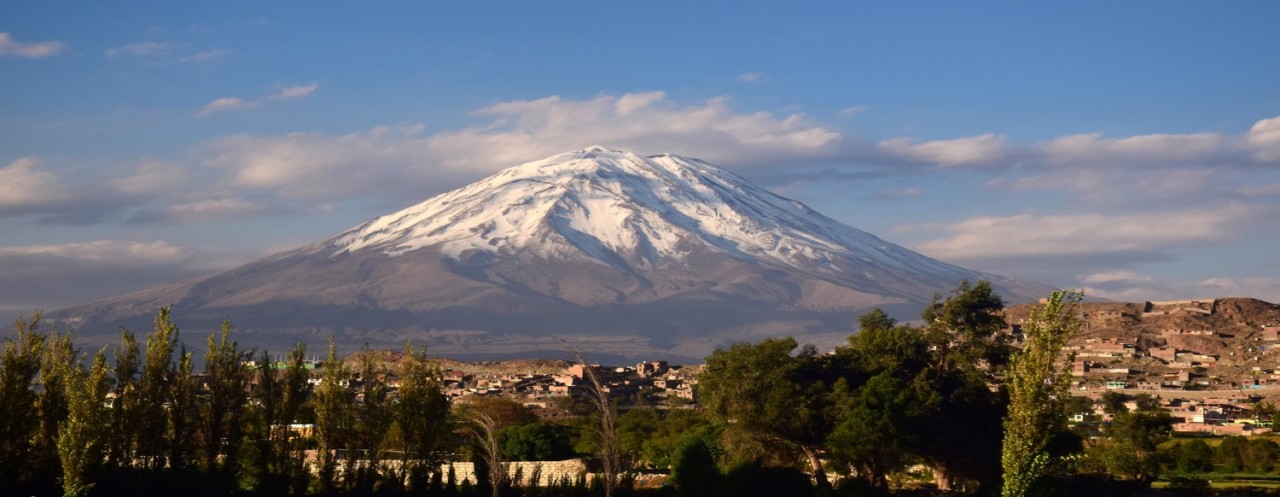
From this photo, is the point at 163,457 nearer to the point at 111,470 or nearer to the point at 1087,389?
the point at 111,470

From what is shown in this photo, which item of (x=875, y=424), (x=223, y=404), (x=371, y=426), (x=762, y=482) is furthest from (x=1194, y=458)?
(x=223, y=404)

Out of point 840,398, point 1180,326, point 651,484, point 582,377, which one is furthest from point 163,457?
point 1180,326

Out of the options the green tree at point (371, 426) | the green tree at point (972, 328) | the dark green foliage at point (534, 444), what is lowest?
the dark green foliage at point (534, 444)

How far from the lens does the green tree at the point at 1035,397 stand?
29.9 m

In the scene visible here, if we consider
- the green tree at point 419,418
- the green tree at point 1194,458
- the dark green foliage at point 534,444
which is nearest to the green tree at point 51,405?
the green tree at point 419,418

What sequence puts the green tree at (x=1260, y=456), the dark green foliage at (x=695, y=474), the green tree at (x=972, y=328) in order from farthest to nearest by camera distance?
the green tree at (x=1260, y=456)
the green tree at (x=972, y=328)
the dark green foliage at (x=695, y=474)

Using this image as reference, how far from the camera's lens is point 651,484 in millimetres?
50094

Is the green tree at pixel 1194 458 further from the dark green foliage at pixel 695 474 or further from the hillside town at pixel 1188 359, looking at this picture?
the dark green foliage at pixel 695 474

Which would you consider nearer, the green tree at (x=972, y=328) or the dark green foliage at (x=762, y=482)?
the dark green foliage at (x=762, y=482)

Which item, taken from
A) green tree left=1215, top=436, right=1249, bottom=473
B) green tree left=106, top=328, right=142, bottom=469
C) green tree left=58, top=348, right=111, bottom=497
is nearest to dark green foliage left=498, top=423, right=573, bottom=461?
green tree left=106, top=328, right=142, bottom=469

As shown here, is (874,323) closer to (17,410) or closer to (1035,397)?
(1035,397)

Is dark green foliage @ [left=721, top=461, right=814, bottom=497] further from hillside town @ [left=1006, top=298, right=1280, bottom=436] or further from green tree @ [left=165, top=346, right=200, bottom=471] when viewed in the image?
hillside town @ [left=1006, top=298, right=1280, bottom=436]

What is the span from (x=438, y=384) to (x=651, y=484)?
961 centimetres

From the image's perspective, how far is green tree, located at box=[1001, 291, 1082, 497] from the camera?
29.9m
